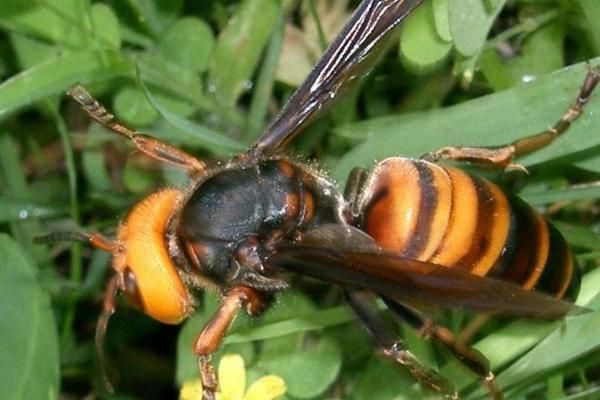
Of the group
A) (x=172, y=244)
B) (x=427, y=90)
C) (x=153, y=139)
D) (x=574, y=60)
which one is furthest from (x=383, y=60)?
(x=172, y=244)

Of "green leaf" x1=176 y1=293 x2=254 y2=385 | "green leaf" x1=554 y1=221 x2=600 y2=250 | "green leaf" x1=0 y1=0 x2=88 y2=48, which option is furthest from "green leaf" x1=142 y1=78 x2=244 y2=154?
"green leaf" x1=554 y1=221 x2=600 y2=250

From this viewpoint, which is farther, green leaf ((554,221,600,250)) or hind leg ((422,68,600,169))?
green leaf ((554,221,600,250))

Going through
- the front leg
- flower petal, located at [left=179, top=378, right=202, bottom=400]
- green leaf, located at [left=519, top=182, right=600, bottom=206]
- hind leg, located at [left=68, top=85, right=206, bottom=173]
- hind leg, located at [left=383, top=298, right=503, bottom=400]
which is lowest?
flower petal, located at [left=179, top=378, right=202, bottom=400]

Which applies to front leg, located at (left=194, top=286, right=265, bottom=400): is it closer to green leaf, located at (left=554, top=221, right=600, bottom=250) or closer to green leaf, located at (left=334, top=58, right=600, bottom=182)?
green leaf, located at (left=334, top=58, right=600, bottom=182)

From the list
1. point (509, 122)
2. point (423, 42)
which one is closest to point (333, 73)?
point (423, 42)

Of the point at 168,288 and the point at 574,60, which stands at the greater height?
the point at 574,60

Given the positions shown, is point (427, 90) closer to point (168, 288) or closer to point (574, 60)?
point (574, 60)

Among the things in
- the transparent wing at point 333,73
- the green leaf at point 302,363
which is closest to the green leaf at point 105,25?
the transparent wing at point 333,73

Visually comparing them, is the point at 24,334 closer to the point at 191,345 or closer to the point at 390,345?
the point at 191,345
